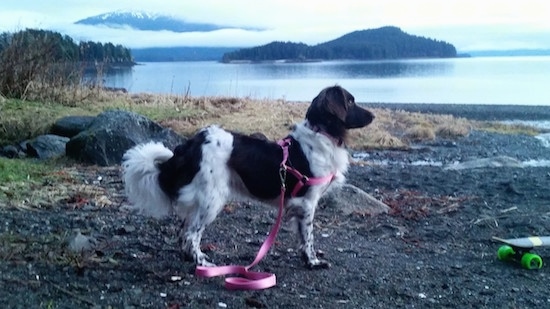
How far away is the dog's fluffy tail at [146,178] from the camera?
5.89 meters

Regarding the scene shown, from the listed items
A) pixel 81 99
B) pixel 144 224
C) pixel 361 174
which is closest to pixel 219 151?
pixel 144 224

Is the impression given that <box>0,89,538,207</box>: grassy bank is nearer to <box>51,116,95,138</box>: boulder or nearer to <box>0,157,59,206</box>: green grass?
<box>0,157,59,206</box>: green grass

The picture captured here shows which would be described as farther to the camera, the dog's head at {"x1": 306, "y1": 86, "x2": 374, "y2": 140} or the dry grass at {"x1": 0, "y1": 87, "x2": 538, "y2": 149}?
the dry grass at {"x1": 0, "y1": 87, "x2": 538, "y2": 149}

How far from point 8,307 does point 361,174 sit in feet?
26.2

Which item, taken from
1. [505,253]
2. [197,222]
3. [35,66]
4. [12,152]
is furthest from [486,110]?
[197,222]

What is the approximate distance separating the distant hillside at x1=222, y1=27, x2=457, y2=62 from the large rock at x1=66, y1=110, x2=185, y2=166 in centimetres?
7074

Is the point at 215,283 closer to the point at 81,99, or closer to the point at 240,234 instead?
the point at 240,234

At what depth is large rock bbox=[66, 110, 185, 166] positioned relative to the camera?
10.3m

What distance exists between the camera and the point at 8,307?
4223mm

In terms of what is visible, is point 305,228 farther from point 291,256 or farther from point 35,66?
point 35,66

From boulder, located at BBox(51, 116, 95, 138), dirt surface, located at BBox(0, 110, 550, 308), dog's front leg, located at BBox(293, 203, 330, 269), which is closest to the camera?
dirt surface, located at BBox(0, 110, 550, 308)

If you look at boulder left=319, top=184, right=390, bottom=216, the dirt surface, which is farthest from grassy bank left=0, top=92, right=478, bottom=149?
boulder left=319, top=184, right=390, bottom=216

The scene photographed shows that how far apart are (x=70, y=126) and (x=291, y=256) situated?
23.3 ft

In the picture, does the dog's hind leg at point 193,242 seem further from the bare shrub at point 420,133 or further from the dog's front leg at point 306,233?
the bare shrub at point 420,133
